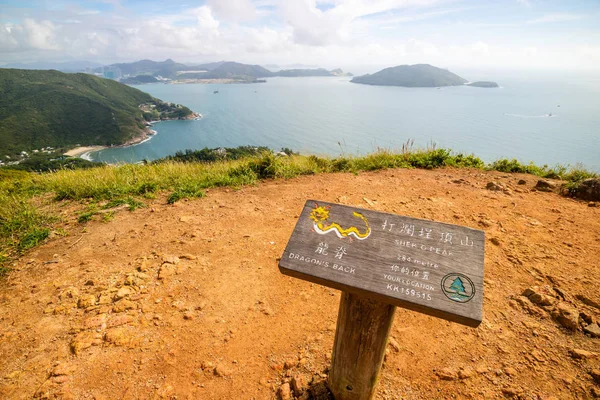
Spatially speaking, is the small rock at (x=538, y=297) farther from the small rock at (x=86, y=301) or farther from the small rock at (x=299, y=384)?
the small rock at (x=86, y=301)

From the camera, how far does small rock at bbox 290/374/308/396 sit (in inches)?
100

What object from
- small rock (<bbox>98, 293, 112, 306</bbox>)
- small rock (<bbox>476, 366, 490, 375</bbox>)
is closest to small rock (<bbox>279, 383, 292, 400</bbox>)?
small rock (<bbox>476, 366, 490, 375</bbox>)

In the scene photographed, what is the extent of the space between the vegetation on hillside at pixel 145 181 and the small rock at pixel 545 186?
382mm

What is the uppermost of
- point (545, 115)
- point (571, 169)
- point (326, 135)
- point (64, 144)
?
point (571, 169)

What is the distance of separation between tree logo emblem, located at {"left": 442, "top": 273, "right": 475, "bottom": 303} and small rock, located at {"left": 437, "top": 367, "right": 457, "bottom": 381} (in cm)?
163

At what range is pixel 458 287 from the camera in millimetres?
1633

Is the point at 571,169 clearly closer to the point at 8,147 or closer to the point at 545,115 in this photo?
the point at 545,115

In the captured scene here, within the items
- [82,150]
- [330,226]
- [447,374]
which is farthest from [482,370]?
[82,150]

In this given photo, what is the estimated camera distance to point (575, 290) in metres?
3.54

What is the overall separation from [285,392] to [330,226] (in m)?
1.67

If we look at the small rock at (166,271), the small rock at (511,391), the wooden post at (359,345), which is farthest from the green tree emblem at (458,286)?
the small rock at (166,271)

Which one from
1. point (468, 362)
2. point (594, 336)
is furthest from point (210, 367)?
point (594, 336)

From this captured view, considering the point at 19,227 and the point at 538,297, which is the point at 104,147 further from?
the point at 538,297

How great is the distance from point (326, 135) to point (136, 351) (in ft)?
166
